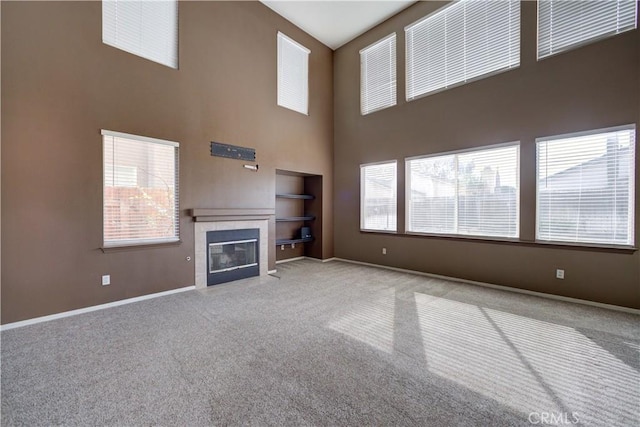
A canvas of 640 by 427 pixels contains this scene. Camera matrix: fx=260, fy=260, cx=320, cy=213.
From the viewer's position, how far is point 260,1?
515 centimetres

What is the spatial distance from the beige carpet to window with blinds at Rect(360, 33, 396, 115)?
173 inches

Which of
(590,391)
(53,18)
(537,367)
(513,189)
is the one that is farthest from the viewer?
(513,189)

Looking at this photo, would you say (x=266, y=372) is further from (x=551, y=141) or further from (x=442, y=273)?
(x=551, y=141)

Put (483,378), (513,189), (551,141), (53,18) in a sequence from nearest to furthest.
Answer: (483,378)
(53,18)
(551,141)
(513,189)

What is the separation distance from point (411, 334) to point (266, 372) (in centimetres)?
152

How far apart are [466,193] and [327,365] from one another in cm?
389

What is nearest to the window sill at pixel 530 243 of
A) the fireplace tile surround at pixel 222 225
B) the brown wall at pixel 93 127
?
the fireplace tile surround at pixel 222 225

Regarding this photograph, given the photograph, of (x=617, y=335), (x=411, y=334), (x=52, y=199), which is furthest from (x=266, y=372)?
(x=617, y=335)

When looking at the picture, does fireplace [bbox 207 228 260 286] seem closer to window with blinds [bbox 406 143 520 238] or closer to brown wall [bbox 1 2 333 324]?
brown wall [bbox 1 2 333 324]

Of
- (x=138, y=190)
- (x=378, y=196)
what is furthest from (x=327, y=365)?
(x=378, y=196)

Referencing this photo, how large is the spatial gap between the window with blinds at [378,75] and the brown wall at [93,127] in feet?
7.86

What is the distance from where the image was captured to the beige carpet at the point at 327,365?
5.47ft

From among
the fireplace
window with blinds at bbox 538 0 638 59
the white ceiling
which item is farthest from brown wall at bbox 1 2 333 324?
window with blinds at bbox 538 0 638 59

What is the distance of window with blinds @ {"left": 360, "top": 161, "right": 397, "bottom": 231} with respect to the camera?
5648 millimetres
